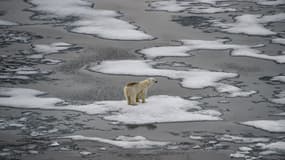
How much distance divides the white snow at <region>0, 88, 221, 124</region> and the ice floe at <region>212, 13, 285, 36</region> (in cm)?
Answer: 773

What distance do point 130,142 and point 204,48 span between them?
810 cm

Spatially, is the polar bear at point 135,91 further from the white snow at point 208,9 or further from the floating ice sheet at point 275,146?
the white snow at point 208,9

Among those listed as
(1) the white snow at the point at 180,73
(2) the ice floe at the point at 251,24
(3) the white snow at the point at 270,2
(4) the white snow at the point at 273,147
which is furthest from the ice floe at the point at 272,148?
(3) the white snow at the point at 270,2

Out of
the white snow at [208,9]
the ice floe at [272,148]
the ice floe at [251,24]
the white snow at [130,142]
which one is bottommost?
the white snow at [130,142]

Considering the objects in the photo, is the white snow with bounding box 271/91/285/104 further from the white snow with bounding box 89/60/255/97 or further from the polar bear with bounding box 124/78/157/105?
the polar bear with bounding box 124/78/157/105

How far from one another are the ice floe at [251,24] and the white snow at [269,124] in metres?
8.60

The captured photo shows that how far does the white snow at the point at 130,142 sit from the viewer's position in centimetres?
1081

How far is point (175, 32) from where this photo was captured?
68.1 feet

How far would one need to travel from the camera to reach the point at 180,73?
15797 millimetres

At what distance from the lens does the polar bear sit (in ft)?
42.8

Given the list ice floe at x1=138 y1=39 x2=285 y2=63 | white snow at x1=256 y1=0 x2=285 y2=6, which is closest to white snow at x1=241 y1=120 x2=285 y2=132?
ice floe at x1=138 y1=39 x2=285 y2=63

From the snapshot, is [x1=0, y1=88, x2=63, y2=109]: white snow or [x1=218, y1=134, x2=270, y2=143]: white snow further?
[x1=0, y1=88, x2=63, y2=109]: white snow

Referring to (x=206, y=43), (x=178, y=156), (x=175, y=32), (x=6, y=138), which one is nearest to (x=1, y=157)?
(x=6, y=138)

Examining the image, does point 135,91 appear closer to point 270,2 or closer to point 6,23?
point 6,23
